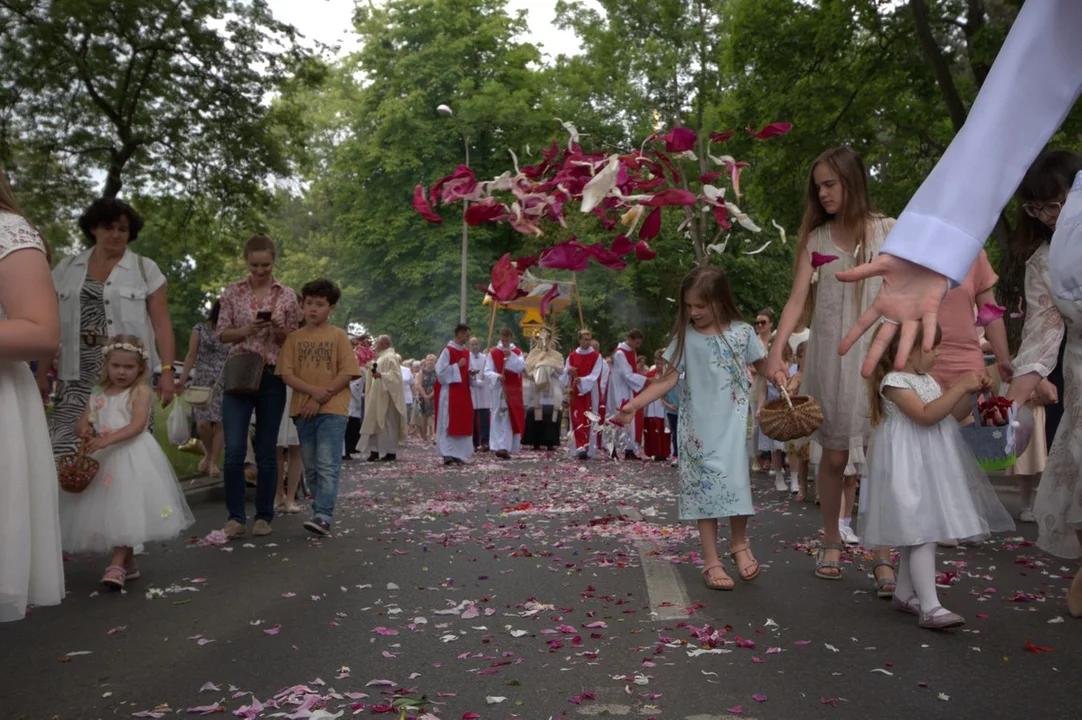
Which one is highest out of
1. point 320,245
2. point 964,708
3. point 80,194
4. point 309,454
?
point 320,245

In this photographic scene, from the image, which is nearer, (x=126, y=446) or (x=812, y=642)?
(x=812, y=642)

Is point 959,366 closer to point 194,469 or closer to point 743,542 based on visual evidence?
point 743,542

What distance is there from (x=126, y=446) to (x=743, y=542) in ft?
11.5

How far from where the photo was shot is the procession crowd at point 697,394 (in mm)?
3195

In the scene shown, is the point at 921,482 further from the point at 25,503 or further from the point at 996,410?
the point at 25,503

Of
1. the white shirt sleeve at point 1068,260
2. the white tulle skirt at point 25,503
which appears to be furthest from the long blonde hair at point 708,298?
the white shirt sleeve at point 1068,260

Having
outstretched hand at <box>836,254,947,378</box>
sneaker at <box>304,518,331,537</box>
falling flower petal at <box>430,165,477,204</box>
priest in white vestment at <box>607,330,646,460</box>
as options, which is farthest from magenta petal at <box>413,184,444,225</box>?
priest in white vestment at <box>607,330,646,460</box>

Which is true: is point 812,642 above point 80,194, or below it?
below

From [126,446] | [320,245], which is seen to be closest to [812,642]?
[126,446]

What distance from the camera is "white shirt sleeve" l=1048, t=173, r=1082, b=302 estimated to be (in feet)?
5.95

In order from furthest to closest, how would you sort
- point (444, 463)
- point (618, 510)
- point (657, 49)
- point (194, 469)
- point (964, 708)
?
point (657, 49)
point (444, 463)
point (194, 469)
point (618, 510)
point (964, 708)

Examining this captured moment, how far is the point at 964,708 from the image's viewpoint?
12.5ft

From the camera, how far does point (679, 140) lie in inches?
186

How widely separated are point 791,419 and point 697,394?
1.12m
